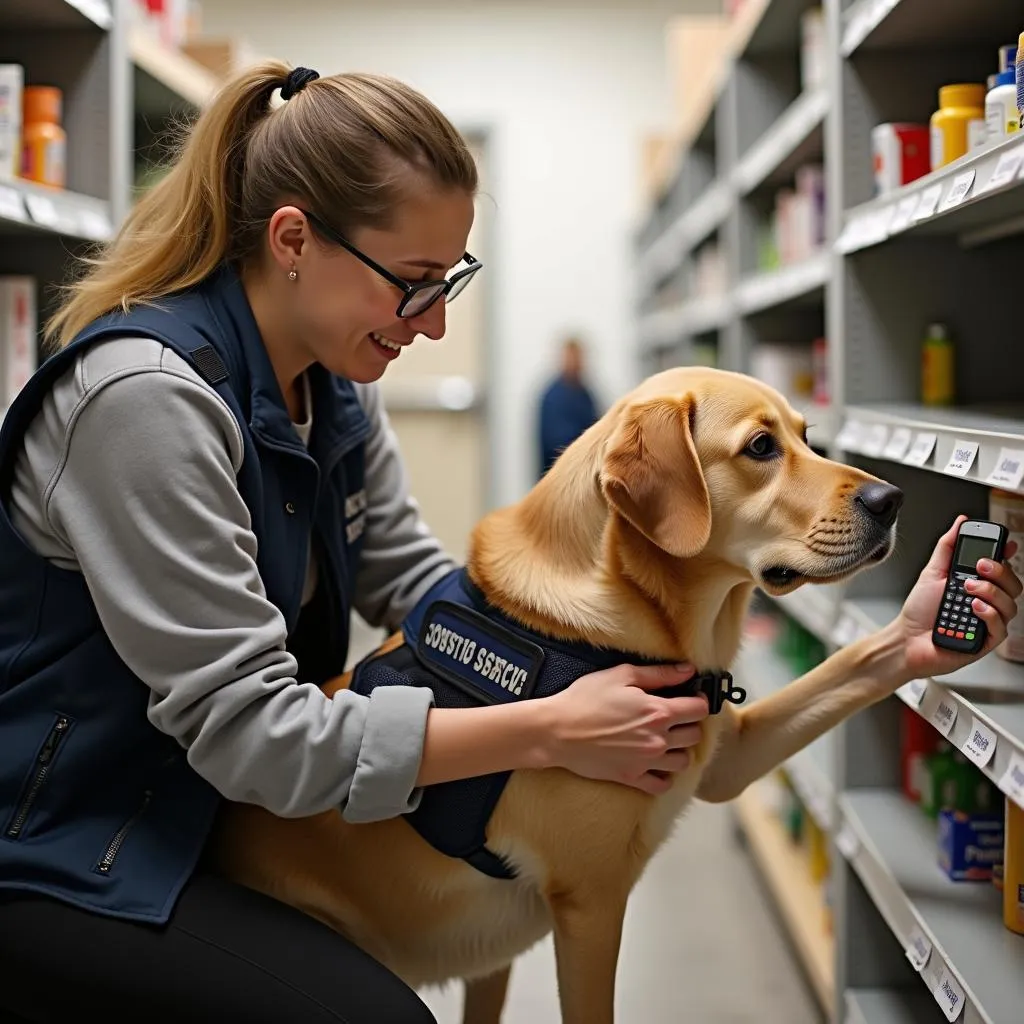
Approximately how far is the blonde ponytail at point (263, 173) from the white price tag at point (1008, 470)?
2.55 feet

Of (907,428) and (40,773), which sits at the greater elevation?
(907,428)

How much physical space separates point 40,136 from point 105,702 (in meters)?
1.56

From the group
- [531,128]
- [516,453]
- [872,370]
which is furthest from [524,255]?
[872,370]

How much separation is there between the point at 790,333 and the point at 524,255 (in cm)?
510

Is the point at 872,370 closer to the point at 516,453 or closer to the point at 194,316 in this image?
the point at 194,316

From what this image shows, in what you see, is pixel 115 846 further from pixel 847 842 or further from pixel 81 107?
pixel 81 107

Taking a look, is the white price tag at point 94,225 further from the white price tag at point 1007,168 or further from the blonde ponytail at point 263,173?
the white price tag at point 1007,168

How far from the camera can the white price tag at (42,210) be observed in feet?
7.16

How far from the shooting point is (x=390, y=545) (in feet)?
6.72

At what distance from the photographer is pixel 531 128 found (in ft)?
27.5

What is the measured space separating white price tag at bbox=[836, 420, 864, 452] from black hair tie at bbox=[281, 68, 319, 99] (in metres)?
1.08

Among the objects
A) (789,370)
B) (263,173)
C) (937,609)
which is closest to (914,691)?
(937,609)

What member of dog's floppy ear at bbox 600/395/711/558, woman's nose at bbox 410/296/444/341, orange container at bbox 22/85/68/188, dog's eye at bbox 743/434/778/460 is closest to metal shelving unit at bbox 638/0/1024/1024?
dog's eye at bbox 743/434/778/460

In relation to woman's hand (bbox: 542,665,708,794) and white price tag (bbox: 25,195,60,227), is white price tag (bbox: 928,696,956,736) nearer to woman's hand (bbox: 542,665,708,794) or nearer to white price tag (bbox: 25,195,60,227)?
woman's hand (bbox: 542,665,708,794)
